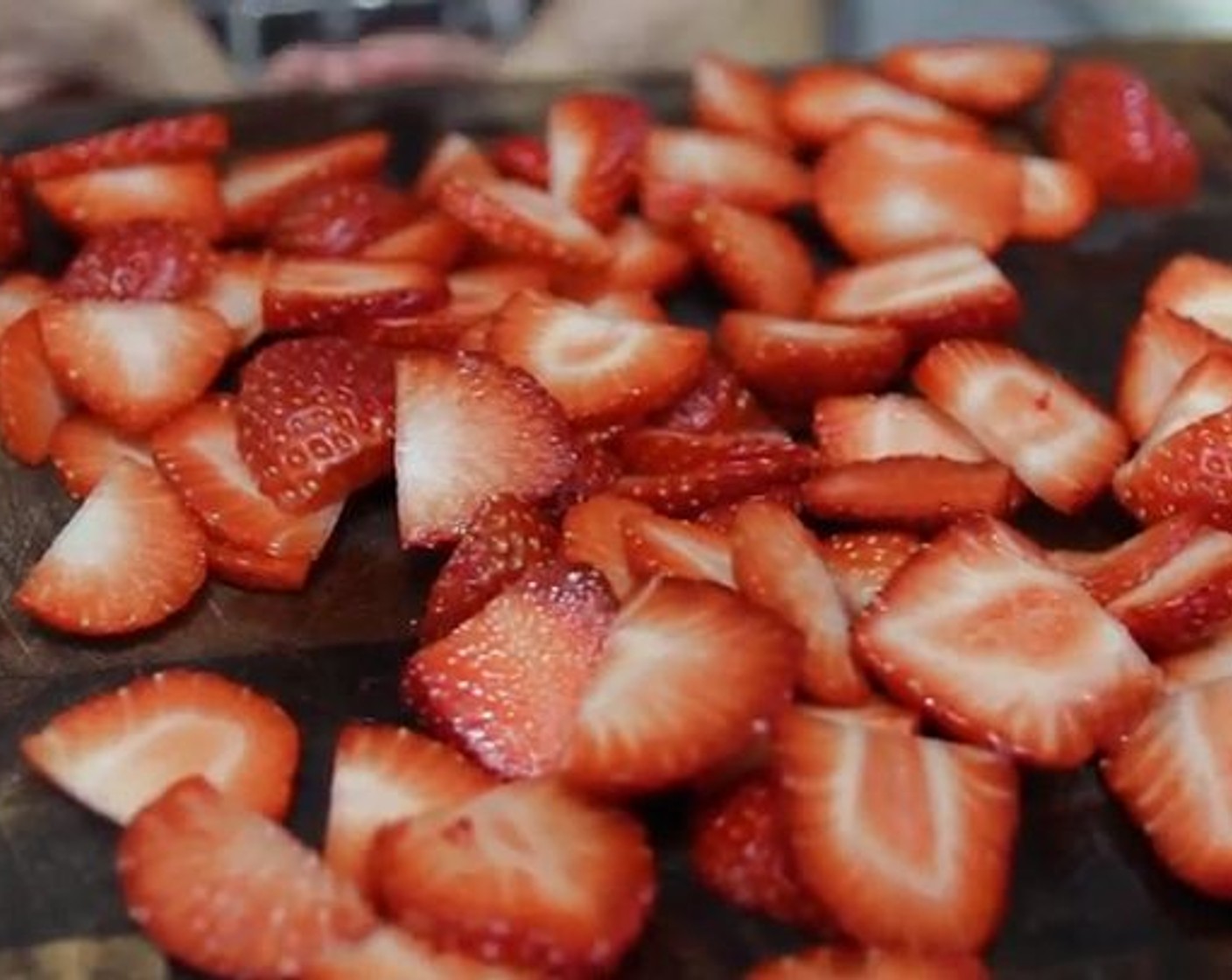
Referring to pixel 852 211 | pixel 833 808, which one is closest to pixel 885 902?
pixel 833 808

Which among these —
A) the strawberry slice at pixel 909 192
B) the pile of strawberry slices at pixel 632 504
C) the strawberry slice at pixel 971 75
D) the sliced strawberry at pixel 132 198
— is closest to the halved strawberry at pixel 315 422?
the pile of strawberry slices at pixel 632 504

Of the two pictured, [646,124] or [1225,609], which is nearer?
[1225,609]

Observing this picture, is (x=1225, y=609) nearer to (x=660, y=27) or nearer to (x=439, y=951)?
(x=439, y=951)

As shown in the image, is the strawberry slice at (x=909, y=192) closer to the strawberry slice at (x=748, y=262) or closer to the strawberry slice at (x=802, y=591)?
the strawberry slice at (x=748, y=262)

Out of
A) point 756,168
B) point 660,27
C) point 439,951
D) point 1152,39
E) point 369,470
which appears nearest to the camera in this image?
point 439,951

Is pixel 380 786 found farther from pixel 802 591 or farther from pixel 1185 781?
pixel 1185 781

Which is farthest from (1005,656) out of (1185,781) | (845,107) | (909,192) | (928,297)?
(845,107)

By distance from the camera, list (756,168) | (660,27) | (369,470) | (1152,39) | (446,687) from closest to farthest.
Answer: (446,687), (369,470), (756,168), (1152,39), (660,27)
